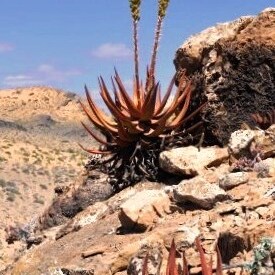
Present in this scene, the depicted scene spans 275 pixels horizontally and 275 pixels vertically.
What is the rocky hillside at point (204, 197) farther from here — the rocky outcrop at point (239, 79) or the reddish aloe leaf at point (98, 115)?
the reddish aloe leaf at point (98, 115)

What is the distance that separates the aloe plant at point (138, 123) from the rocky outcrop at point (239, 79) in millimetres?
293

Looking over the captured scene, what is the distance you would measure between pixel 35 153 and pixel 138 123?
42948mm

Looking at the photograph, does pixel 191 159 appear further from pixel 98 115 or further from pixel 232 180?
pixel 98 115

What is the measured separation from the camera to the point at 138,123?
8.38 meters

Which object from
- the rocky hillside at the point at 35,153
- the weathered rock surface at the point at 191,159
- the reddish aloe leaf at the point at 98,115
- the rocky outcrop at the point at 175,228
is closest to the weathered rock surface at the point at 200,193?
the rocky outcrop at the point at 175,228

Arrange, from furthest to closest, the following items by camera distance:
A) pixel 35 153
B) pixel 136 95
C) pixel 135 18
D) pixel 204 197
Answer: pixel 35 153 → pixel 136 95 → pixel 135 18 → pixel 204 197

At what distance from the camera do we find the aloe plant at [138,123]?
8.22 m

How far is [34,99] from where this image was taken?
99.1m

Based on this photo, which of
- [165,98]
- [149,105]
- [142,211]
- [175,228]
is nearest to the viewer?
[175,228]

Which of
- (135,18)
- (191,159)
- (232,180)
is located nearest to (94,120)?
(135,18)

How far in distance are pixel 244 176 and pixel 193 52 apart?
3.46 meters

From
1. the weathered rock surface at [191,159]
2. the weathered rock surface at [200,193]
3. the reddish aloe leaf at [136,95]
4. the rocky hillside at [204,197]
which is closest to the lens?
the rocky hillside at [204,197]

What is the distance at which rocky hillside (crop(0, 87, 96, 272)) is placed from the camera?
35000 millimetres

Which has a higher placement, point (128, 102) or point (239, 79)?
point (239, 79)
